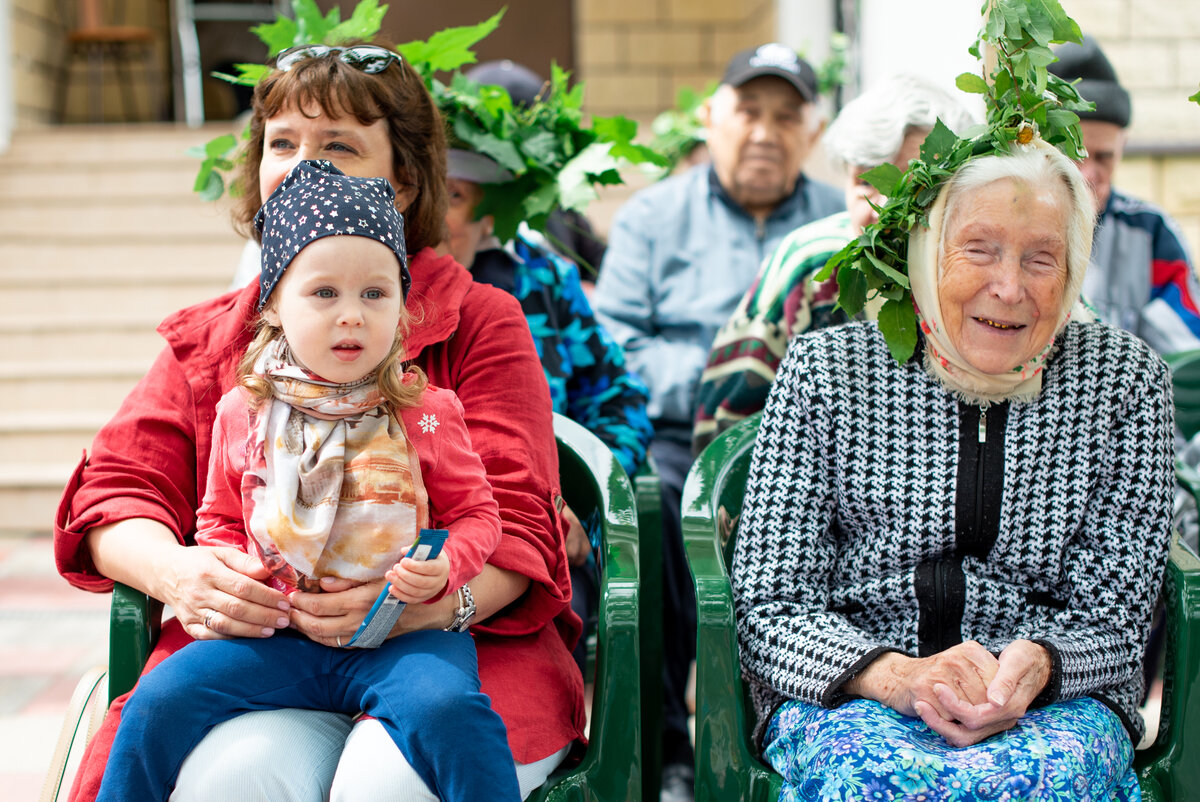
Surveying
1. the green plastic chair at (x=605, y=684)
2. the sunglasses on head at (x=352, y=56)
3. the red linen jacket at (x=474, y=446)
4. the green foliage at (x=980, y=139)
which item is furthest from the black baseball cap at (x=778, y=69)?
the green plastic chair at (x=605, y=684)

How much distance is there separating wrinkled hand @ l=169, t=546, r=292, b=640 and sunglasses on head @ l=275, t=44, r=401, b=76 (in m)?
0.83

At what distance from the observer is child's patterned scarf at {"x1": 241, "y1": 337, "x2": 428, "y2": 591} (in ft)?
4.90

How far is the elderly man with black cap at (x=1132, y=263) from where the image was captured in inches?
119

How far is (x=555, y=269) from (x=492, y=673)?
1133mm

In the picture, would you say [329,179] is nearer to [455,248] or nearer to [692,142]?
[455,248]

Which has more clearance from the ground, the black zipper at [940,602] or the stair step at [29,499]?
the black zipper at [940,602]

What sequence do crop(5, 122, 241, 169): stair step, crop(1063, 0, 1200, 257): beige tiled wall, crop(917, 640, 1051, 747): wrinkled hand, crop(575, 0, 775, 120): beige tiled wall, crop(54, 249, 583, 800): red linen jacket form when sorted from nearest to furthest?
crop(917, 640, 1051, 747): wrinkled hand, crop(54, 249, 583, 800): red linen jacket, crop(1063, 0, 1200, 257): beige tiled wall, crop(5, 122, 241, 169): stair step, crop(575, 0, 775, 120): beige tiled wall

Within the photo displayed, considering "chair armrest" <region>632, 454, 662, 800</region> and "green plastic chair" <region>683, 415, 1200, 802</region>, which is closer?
"green plastic chair" <region>683, 415, 1200, 802</region>

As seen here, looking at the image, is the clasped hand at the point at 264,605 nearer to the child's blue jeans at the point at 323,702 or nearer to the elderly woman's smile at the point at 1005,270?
the child's blue jeans at the point at 323,702

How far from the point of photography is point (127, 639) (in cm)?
169

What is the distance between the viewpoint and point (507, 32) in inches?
351

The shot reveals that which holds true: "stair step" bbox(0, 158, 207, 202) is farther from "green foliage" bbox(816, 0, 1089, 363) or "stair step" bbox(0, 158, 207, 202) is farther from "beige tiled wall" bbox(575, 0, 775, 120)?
"green foliage" bbox(816, 0, 1089, 363)

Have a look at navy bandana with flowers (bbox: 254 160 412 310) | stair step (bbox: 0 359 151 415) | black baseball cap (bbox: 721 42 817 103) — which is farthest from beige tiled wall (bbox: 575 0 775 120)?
navy bandana with flowers (bbox: 254 160 412 310)

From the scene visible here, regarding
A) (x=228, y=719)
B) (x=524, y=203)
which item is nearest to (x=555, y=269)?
(x=524, y=203)
